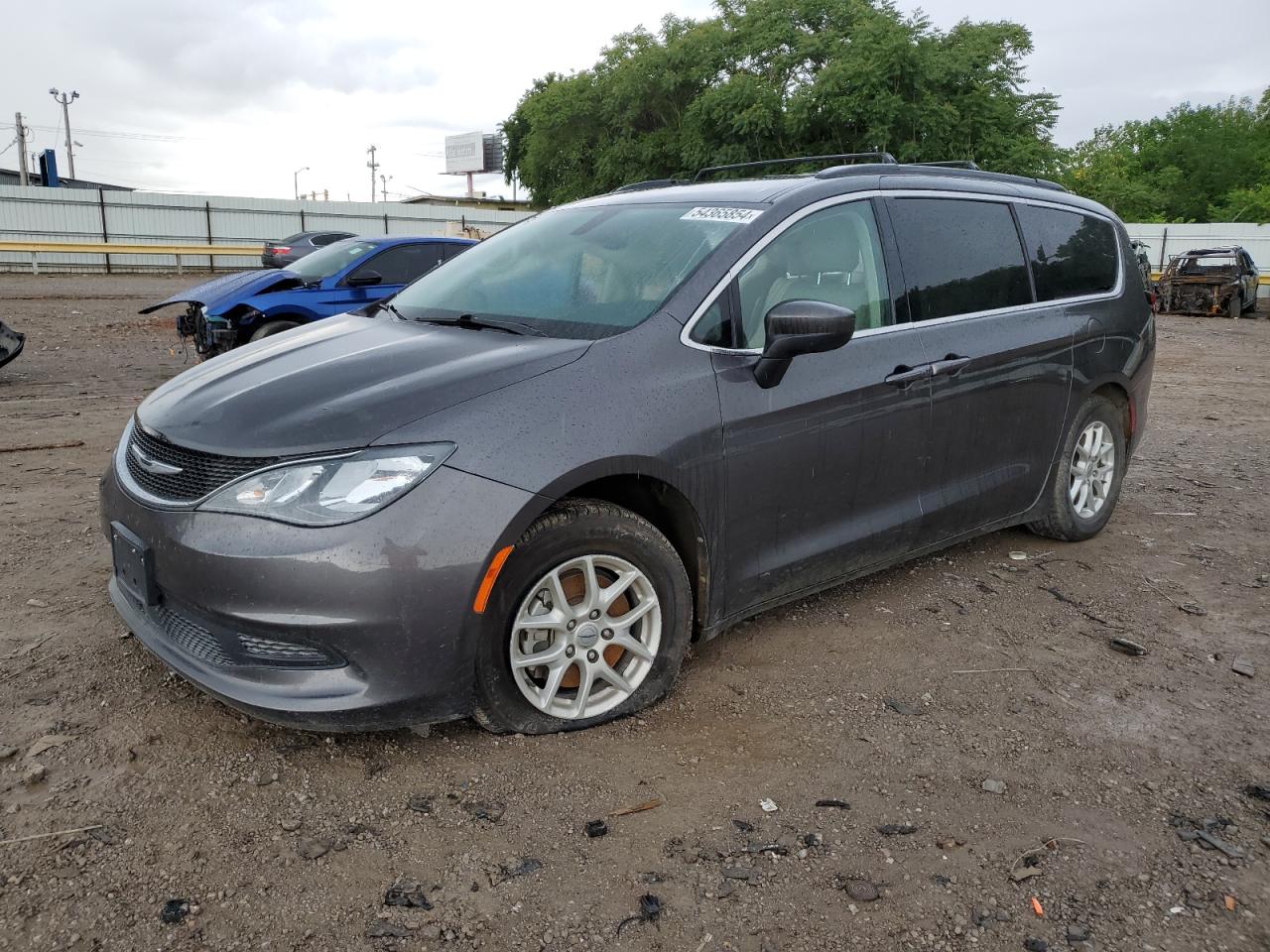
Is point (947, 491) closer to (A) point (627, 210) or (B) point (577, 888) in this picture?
(A) point (627, 210)

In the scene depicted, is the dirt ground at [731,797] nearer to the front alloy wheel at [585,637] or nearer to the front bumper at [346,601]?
the front alloy wheel at [585,637]

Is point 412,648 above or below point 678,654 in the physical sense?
above

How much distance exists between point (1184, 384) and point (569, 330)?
36.1 ft

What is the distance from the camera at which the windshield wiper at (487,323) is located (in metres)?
3.30

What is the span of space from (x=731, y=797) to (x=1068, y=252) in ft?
10.8

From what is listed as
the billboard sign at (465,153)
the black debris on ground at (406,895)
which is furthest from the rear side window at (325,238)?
the billboard sign at (465,153)

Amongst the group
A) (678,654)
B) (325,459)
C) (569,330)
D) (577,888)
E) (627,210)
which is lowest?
(577,888)

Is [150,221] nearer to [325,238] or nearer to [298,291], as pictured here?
[325,238]

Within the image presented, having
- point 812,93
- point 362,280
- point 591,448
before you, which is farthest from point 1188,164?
point 591,448

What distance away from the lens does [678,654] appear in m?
3.20

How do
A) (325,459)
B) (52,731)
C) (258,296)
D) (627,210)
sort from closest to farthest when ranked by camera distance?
1. (325,459)
2. (52,731)
3. (627,210)
4. (258,296)

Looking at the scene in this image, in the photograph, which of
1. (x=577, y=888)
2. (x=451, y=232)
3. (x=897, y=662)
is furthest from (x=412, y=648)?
(x=451, y=232)

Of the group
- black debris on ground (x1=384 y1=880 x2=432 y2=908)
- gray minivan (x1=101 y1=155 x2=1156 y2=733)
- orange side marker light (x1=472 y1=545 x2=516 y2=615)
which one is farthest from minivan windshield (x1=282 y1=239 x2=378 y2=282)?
black debris on ground (x1=384 y1=880 x2=432 y2=908)

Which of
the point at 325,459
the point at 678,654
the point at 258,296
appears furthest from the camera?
the point at 258,296
